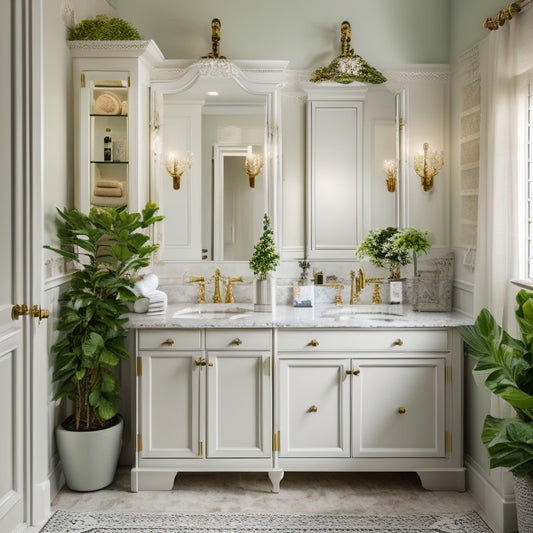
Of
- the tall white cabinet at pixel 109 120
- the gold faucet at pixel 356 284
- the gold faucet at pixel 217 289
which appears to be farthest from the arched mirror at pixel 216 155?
the gold faucet at pixel 356 284

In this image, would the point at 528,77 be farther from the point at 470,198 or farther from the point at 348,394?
the point at 348,394

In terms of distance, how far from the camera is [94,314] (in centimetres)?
351

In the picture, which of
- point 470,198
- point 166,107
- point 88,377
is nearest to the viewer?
point 88,377

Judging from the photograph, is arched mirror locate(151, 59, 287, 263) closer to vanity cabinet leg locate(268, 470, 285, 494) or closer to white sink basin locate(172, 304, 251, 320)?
white sink basin locate(172, 304, 251, 320)

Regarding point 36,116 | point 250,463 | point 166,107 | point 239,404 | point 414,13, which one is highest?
point 414,13

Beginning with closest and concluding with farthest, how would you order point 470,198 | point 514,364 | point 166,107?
point 514,364 < point 470,198 < point 166,107

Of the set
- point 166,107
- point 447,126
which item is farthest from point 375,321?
point 166,107

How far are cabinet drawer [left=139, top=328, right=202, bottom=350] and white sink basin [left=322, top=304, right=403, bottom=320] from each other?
2.46 ft

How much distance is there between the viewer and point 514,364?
8.99 ft

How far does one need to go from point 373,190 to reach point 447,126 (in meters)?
0.60

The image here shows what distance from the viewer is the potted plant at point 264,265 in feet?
12.7

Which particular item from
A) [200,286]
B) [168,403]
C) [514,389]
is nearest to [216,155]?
[200,286]

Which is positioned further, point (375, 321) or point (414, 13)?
point (414, 13)

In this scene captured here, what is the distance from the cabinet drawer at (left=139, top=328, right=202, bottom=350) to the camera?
3.55 m
